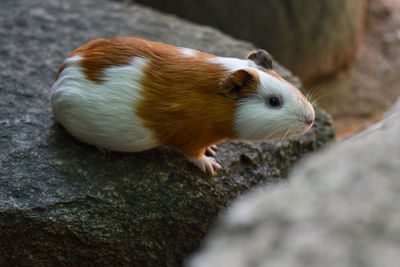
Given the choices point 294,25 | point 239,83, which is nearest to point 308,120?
point 239,83

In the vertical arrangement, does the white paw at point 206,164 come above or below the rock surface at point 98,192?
above

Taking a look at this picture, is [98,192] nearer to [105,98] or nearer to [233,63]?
[105,98]

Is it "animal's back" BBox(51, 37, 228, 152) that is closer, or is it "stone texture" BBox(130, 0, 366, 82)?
"animal's back" BBox(51, 37, 228, 152)

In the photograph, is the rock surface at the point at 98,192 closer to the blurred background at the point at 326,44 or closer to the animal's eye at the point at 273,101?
the animal's eye at the point at 273,101

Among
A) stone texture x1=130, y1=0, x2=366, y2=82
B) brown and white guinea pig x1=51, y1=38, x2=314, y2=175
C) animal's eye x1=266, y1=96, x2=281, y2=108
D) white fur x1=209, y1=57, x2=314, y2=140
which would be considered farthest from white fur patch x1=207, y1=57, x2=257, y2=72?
stone texture x1=130, y1=0, x2=366, y2=82

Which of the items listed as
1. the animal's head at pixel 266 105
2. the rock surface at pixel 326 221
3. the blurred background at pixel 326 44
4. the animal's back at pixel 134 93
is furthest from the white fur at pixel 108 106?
the blurred background at pixel 326 44

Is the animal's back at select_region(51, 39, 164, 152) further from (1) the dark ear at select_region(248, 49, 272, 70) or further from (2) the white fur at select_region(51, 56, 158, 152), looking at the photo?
(1) the dark ear at select_region(248, 49, 272, 70)
